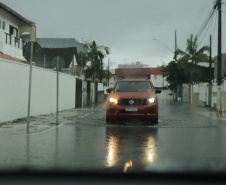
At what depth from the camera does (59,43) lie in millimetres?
64312

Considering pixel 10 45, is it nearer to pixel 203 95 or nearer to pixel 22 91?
pixel 22 91

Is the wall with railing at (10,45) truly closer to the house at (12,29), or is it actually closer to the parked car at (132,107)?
the house at (12,29)

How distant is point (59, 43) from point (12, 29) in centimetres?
3385

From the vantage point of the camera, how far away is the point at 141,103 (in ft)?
44.9

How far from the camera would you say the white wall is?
547 inches

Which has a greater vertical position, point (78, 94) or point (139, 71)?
point (139, 71)

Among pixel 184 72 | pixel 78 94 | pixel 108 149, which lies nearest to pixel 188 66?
pixel 184 72

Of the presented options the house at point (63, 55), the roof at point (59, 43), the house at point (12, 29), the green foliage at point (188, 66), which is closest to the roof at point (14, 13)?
the house at point (12, 29)

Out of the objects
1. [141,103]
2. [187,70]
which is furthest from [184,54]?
[141,103]

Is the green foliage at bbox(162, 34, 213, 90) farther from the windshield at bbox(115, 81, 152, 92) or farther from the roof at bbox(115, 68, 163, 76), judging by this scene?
the roof at bbox(115, 68, 163, 76)

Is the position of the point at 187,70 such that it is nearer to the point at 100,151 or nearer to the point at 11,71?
the point at 11,71

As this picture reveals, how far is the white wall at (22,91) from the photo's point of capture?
547 inches

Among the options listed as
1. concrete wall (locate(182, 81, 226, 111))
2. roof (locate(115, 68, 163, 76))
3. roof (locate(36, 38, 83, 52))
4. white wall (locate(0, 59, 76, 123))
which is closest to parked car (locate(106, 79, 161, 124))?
white wall (locate(0, 59, 76, 123))

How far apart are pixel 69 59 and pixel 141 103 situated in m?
39.5
